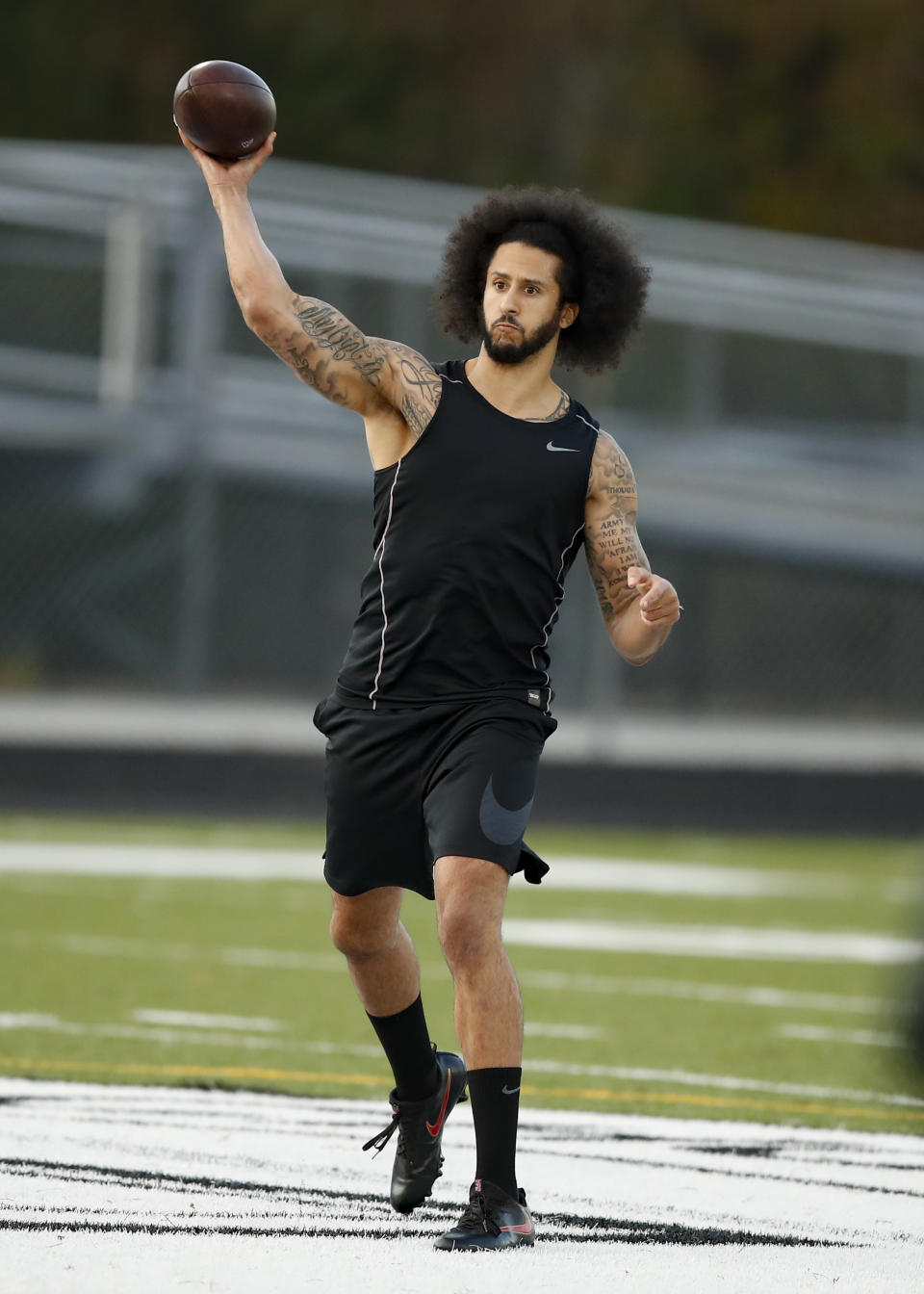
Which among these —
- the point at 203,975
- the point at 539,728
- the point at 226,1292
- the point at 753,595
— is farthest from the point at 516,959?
the point at 753,595

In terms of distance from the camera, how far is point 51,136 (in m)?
35.6

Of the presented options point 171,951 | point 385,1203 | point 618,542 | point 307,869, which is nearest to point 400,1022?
point 385,1203

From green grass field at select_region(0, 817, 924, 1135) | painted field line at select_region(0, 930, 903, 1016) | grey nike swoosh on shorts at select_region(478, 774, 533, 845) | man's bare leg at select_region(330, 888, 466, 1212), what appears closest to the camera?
grey nike swoosh on shorts at select_region(478, 774, 533, 845)

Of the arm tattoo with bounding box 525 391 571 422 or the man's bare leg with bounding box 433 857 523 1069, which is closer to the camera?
the man's bare leg with bounding box 433 857 523 1069

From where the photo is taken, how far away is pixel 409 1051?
5848 millimetres

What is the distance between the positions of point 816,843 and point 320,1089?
10709 mm

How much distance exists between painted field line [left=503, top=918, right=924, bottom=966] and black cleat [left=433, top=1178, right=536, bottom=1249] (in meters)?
6.48

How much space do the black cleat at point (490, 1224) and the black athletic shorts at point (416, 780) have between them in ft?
2.50

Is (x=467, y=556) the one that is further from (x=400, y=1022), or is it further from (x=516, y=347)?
(x=400, y=1022)

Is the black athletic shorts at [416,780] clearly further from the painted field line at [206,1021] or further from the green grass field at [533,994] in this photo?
the painted field line at [206,1021]

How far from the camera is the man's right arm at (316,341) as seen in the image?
556 cm

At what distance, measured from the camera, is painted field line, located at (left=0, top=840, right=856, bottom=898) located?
14.2 metres

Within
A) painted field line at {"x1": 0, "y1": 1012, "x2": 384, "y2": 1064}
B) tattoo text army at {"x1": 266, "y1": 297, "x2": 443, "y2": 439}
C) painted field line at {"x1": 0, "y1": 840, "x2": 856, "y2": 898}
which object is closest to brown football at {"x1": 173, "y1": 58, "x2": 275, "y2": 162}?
tattoo text army at {"x1": 266, "y1": 297, "x2": 443, "y2": 439}

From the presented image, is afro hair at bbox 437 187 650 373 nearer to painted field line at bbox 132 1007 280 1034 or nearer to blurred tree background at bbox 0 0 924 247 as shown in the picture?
painted field line at bbox 132 1007 280 1034
